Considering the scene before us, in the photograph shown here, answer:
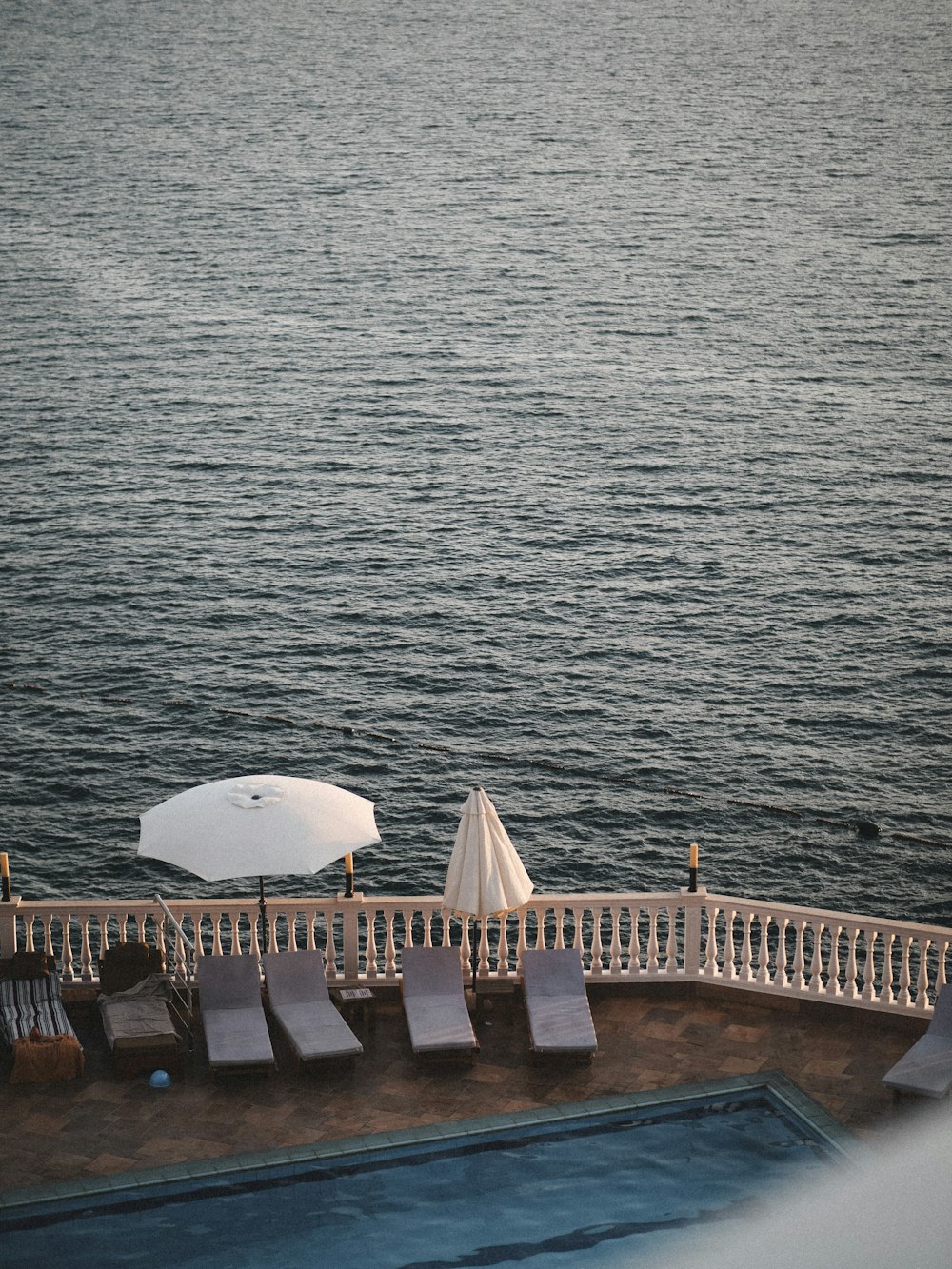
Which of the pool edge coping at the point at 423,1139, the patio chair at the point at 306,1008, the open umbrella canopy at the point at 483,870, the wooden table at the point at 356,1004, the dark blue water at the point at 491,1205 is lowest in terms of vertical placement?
the dark blue water at the point at 491,1205

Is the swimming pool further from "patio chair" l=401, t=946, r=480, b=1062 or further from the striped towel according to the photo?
the striped towel

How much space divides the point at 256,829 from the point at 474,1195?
12.5ft

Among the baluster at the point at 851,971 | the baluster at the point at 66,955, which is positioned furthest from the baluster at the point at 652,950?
the baluster at the point at 66,955

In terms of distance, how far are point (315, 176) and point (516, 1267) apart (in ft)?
272

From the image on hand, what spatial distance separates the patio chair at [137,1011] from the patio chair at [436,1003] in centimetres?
205

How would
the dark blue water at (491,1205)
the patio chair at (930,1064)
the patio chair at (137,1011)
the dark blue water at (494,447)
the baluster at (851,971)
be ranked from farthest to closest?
the dark blue water at (494,447) → the baluster at (851,971) → the patio chair at (137,1011) → the patio chair at (930,1064) → the dark blue water at (491,1205)

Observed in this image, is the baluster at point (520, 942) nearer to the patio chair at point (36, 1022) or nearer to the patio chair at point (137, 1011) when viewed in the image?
the patio chair at point (137, 1011)

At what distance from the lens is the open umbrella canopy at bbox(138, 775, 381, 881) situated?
13.2 meters

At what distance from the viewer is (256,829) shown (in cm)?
1345

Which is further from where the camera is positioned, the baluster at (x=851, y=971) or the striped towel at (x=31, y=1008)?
the baluster at (x=851, y=971)

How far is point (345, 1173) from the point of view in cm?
1148

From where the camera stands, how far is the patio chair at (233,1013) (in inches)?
496

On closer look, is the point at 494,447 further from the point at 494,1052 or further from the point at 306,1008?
the point at 494,1052

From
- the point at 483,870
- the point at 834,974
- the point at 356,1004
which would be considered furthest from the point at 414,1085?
the point at 834,974
